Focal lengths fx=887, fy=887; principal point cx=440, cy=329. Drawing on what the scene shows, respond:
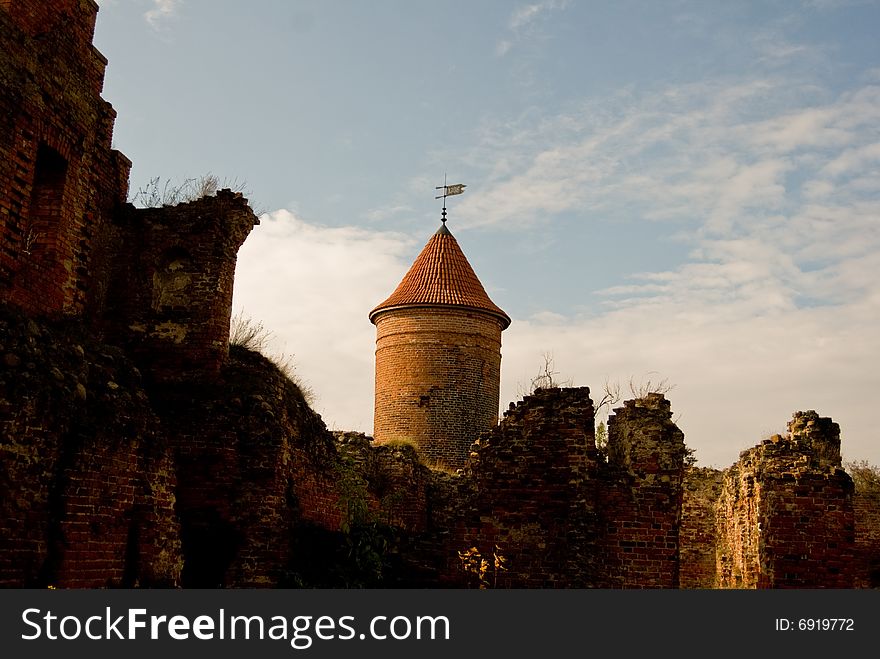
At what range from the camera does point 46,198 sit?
856 cm

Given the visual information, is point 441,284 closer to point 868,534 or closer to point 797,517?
point 868,534

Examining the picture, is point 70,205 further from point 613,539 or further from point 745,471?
point 745,471

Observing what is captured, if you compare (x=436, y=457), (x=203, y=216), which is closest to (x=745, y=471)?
(x=203, y=216)

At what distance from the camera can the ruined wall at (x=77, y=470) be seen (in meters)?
6.32

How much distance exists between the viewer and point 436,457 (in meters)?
23.1

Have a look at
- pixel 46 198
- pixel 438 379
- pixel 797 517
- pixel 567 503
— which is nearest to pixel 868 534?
pixel 797 517

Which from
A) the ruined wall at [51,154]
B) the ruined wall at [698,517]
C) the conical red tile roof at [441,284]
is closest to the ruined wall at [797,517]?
the ruined wall at [698,517]

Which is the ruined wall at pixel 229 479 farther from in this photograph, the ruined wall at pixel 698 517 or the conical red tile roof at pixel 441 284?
the conical red tile roof at pixel 441 284

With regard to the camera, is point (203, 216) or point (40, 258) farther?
point (203, 216)

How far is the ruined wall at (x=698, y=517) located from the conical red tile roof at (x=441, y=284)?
10.5m

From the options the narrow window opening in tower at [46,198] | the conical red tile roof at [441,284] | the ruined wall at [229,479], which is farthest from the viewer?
the conical red tile roof at [441,284]

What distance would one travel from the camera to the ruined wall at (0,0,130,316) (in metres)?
7.80

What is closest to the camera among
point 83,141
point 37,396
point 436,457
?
point 37,396
